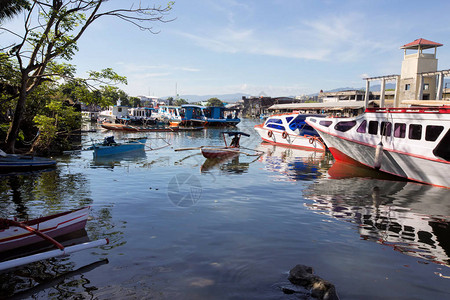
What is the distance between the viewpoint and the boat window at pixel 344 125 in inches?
782

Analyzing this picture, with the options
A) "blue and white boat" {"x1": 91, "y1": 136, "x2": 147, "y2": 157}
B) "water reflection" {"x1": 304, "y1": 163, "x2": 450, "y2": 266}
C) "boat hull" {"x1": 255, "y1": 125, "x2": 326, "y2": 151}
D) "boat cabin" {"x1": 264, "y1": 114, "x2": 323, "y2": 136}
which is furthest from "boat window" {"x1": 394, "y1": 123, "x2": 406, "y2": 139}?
"blue and white boat" {"x1": 91, "y1": 136, "x2": 147, "y2": 157}

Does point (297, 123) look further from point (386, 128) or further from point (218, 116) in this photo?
point (218, 116)

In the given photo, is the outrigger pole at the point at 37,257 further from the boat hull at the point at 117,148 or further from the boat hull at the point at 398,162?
the boat hull at the point at 117,148

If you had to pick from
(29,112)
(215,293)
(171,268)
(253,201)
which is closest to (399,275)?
(215,293)

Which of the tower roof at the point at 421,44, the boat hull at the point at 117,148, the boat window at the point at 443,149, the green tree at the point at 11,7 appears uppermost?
the tower roof at the point at 421,44

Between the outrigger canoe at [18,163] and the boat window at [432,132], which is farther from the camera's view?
the outrigger canoe at [18,163]

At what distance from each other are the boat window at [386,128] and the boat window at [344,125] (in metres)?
2.33

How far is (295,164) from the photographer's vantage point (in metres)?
21.8

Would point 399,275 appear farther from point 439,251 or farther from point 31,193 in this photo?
point 31,193

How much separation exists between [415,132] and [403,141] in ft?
2.40

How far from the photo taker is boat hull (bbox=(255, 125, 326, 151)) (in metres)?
29.6

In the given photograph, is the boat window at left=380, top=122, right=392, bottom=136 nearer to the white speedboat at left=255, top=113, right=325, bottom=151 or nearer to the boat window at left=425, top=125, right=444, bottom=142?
the boat window at left=425, top=125, right=444, bottom=142

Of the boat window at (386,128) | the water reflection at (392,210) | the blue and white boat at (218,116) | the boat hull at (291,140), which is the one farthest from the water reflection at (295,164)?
the blue and white boat at (218,116)

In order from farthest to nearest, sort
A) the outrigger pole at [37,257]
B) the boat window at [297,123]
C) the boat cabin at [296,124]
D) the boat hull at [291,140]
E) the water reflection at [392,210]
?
the boat window at [297,123] < the boat cabin at [296,124] < the boat hull at [291,140] < the water reflection at [392,210] < the outrigger pole at [37,257]
